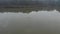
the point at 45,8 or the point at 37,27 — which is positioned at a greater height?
the point at 45,8

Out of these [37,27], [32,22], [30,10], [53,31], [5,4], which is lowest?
[53,31]

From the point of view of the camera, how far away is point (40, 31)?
235 cm

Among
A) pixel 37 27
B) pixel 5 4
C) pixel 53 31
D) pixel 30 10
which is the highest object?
pixel 5 4

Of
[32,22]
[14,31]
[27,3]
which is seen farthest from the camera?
[27,3]

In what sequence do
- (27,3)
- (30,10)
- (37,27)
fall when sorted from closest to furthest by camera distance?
1. (37,27)
2. (30,10)
3. (27,3)

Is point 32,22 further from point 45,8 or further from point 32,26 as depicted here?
point 45,8

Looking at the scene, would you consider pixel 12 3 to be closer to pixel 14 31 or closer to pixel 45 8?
pixel 45 8

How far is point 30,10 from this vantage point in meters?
3.88

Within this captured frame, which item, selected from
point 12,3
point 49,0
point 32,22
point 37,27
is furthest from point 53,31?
point 12,3

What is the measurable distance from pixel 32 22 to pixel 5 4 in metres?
1.83

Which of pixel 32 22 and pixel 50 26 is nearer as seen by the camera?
pixel 50 26

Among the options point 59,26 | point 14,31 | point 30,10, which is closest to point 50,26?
point 59,26

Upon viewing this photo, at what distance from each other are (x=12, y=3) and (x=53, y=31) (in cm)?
241

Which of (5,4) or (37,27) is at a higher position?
(5,4)
